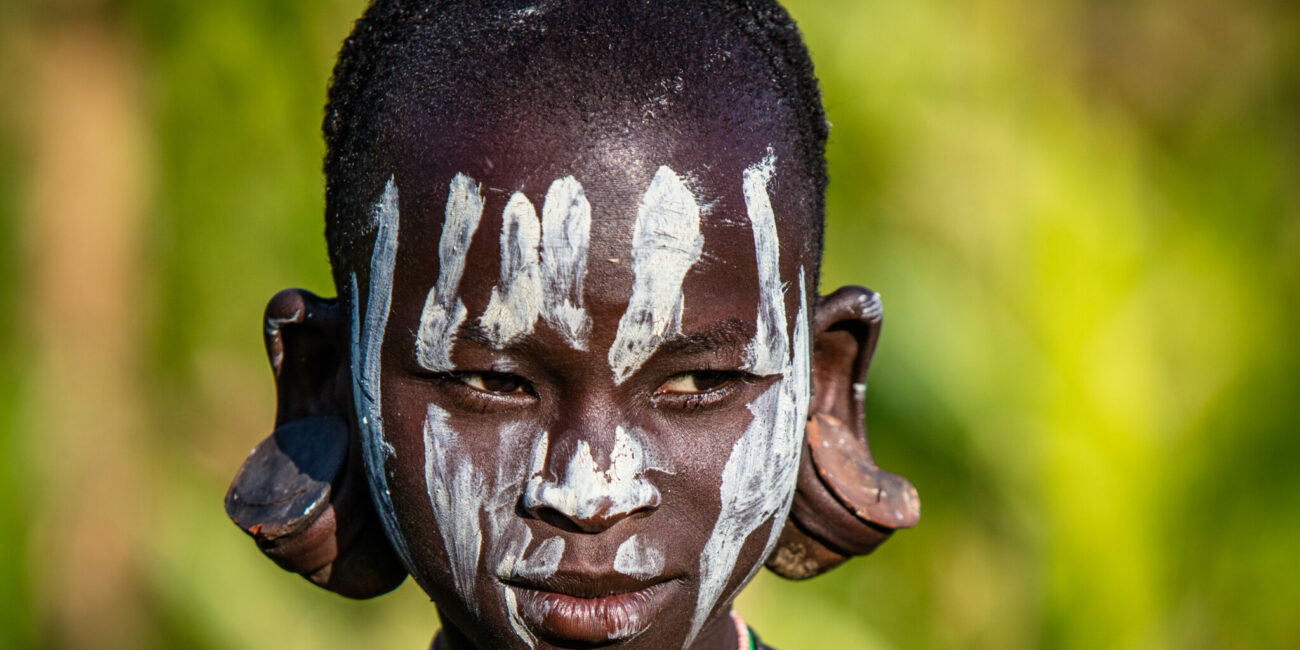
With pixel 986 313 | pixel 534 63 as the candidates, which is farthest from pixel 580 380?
pixel 986 313

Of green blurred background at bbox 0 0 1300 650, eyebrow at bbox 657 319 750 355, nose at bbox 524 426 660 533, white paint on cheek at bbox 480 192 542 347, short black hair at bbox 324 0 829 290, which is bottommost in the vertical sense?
green blurred background at bbox 0 0 1300 650

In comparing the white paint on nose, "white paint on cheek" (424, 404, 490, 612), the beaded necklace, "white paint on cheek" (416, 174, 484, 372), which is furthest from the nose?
the beaded necklace

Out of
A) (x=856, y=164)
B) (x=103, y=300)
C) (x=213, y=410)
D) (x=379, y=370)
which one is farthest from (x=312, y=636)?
(x=379, y=370)

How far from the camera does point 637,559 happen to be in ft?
6.73

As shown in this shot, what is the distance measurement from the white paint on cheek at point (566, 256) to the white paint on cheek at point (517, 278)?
Answer: 0.02 m

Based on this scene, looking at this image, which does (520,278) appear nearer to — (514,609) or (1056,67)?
(514,609)

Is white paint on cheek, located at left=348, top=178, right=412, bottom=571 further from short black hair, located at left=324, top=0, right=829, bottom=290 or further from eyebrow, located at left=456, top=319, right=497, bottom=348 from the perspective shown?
eyebrow, located at left=456, top=319, right=497, bottom=348

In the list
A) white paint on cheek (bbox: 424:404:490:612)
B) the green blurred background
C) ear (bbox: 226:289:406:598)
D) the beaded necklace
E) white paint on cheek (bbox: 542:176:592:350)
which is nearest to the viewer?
white paint on cheek (bbox: 542:176:592:350)

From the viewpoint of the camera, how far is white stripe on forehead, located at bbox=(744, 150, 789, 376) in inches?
82.6

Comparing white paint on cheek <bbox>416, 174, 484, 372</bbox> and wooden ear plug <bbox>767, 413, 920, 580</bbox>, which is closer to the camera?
white paint on cheek <bbox>416, 174, 484, 372</bbox>

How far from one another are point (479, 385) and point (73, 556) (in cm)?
436

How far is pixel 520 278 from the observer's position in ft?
6.53

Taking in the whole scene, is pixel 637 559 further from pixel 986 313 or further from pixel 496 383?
pixel 986 313

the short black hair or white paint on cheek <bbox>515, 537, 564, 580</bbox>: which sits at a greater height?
the short black hair
